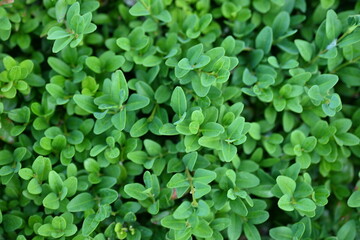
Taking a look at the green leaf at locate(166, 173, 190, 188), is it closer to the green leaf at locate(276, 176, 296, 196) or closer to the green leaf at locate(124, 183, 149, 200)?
the green leaf at locate(124, 183, 149, 200)

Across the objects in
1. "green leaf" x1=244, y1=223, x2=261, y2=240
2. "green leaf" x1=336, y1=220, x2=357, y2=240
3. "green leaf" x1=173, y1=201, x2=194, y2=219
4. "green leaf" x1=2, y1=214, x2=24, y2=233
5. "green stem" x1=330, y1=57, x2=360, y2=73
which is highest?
"green stem" x1=330, y1=57, x2=360, y2=73

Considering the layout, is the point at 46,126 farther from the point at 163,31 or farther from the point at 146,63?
the point at 163,31

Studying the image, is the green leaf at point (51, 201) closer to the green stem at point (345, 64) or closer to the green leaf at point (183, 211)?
the green leaf at point (183, 211)

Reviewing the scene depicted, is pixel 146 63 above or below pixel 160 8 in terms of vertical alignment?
below

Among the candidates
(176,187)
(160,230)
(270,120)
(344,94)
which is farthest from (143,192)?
(344,94)

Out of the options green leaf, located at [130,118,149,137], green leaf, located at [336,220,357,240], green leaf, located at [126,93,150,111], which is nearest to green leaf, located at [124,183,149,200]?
green leaf, located at [130,118,149,137]

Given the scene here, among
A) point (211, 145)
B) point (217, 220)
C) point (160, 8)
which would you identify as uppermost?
point (160, 8)

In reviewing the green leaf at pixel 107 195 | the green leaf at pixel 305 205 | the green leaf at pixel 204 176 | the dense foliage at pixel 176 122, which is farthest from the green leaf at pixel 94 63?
the green leaf at pixel 305 205
